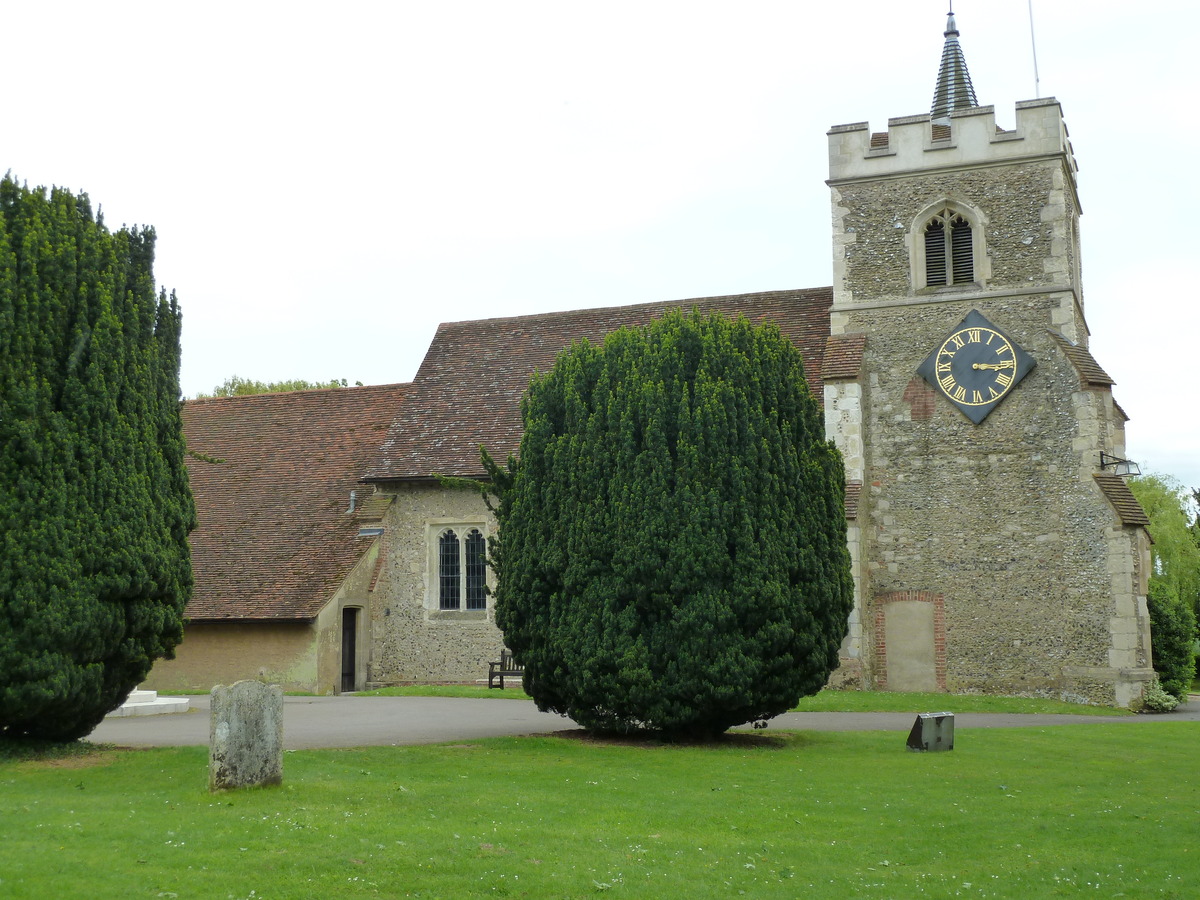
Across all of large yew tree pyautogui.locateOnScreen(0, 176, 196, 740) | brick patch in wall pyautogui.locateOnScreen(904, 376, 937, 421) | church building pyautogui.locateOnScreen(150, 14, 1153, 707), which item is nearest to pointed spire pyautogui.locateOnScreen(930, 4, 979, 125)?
church building pyautogui.locateOnScreen(150, 14, 1153, 707)

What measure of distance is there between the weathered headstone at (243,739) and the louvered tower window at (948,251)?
19.6 metres

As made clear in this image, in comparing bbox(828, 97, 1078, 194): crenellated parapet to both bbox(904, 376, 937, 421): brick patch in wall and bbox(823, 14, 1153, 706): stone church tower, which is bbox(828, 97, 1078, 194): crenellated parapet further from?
bbox(904, 376, 937, 421): brick patch in wall

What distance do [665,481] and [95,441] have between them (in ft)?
22.5

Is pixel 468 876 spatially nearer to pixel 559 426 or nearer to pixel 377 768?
pixel 377 768

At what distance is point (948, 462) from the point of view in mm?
25266

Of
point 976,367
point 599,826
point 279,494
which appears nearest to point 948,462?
point 976,367

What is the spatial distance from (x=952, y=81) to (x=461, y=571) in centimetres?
1659

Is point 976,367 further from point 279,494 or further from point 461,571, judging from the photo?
point 279,494

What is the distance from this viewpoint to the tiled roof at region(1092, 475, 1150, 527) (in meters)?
23.5

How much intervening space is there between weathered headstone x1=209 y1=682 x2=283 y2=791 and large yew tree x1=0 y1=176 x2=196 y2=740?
253 cm

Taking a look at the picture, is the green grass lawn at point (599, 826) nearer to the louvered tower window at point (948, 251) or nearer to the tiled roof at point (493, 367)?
the louvered tower window at point (948, 251)

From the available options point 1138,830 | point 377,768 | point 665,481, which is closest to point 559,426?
point 665,481

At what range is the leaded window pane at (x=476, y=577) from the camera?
90.4 feet

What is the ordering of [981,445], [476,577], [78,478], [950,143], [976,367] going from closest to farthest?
1. [78,478]
2. [981,445]
3. [976,367]
4. [950,143]
5. [476,577]
